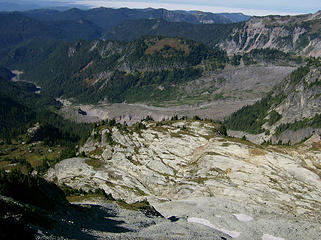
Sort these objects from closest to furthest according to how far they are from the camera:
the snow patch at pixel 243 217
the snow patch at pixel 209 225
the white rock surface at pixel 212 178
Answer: the snow patch at pixel 209 225 < the snow patch at pixel 243 217 < the white rock surface at pixel 212 178

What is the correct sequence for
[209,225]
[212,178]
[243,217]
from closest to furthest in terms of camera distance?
[209,225], [243,217], [212,178]

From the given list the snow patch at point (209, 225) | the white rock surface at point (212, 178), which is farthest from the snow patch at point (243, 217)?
the snow patch at point (209, 225)

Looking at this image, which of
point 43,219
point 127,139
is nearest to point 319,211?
point 43,219

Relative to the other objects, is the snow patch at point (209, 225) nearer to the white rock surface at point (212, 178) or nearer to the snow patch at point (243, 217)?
the white rock surface at point (212, 178)

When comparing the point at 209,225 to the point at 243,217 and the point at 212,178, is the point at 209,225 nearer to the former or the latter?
the point at 243,217

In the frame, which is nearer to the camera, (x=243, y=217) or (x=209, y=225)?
(x=209, y=225)

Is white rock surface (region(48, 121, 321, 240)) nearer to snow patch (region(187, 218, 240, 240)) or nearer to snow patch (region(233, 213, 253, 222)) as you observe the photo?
snow patch (region(233, 213, 253, 222))

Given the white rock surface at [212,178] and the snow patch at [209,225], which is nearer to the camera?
the snow patch at [209,225]

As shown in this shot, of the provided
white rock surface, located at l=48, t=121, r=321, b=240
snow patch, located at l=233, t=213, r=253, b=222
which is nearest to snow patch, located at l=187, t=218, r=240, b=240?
white rock surface, located at l=48, t=121, r=321, b=240

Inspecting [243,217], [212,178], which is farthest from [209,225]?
[212,178]

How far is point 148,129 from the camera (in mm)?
135625

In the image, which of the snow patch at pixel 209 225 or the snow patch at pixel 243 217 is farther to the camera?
the snow patch at pixel 243 217

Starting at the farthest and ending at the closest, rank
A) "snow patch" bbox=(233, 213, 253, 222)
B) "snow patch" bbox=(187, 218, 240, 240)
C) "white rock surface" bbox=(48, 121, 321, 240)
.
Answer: "white rock surface" bbox=(48, 121, 321, 240), "snow patch" bbox=(233, 213, 253, 222), "snow patch" bbox=(187, 218, 240, 240)

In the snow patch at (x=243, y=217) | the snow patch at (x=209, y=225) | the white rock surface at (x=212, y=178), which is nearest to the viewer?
the snow patch at (x=209, y=225)
